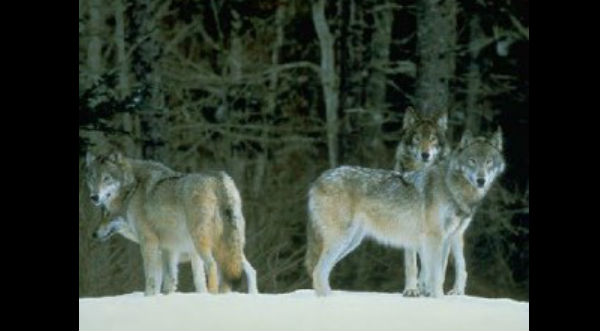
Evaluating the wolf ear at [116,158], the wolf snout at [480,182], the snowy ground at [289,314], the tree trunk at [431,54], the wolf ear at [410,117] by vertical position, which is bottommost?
the snowy ground at [289,314]

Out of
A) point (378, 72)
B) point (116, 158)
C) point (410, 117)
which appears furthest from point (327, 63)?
point (116, 158)

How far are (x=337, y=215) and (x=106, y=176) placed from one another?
2.23 metres

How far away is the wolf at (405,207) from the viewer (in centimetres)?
1149

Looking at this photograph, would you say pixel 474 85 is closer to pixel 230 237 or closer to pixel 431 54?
pixel 431 54

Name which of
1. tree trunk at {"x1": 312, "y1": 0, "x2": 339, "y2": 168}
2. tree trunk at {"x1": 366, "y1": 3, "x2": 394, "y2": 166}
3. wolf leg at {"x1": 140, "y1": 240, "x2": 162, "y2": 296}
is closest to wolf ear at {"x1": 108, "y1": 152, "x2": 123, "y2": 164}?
wolf leg at {"x1": 140, "y1": 240, "x2": 162, "y2": 296}

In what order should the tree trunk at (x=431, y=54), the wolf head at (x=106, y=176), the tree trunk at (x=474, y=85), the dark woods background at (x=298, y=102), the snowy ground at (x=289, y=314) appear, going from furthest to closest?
1. the tree trunk at (x=474, y=85)
2. the dark woods background at (x=298, y=102)
3. the tree trunk at (x=431, y=54)
4. the wolf head at (x=106, y=176)
5. the snowy ground at (x=289, y=314)

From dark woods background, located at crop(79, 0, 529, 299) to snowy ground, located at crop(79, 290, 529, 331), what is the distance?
16.9 feet

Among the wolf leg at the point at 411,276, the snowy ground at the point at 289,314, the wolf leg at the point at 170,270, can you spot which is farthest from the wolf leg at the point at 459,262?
the wolf leg at the point at 170,270

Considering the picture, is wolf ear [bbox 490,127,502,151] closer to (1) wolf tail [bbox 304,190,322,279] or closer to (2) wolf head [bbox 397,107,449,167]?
(2) wolf head [bbox 397,107,449,167]

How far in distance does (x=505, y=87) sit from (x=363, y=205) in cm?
1227

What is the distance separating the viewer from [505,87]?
23438 millimetres

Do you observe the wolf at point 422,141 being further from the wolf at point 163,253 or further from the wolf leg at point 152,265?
the wolf leg at point 152,265
